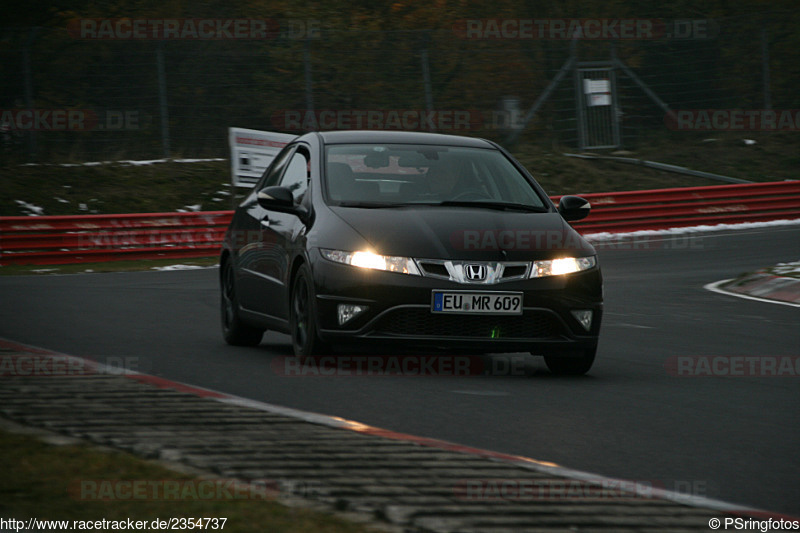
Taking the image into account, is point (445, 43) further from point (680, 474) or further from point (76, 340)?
point (680, 474)

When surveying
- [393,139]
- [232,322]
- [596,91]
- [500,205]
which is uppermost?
[596,91]

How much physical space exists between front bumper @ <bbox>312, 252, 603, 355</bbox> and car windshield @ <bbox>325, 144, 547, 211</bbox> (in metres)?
0.79

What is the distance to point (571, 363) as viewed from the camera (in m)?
8.90

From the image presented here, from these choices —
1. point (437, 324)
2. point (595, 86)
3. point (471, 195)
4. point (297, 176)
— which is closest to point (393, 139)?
point (297, 176)

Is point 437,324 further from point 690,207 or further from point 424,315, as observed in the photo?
point 690,207

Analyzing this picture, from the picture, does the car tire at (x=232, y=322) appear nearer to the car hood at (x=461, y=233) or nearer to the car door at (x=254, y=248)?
the car door at (x=254, y=248)

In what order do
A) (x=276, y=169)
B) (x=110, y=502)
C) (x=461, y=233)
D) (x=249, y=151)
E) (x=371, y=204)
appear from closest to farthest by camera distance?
(x=110, y=502) < (x=461, y=233) < (x=371, y=204) < (x=276, y=169) < (x=249, y=151)

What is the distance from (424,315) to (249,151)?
18.0m

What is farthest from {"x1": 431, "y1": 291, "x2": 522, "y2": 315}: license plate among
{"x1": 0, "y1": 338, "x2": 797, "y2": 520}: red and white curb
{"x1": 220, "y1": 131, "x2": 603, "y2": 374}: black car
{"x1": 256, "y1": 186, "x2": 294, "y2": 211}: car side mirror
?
{"x1": 0, "y1": 338, "x2": 797, "y2": 520}: red and white curb

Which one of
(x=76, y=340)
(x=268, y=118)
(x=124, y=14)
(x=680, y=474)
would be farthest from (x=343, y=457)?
(x=124, y=14)

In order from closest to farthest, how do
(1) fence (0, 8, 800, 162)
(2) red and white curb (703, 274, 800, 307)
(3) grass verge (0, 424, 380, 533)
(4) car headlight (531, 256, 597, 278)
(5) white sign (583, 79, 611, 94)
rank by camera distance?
(3) grass verge (0, 424, 380, 533)
(4) car headlight (531, 256, 597, 278)
(2) red and white curb (703, 274, 800, 307)
(1) fence (0, 8, 800, 162)
(5) white sign (583, 79, 611, 94)

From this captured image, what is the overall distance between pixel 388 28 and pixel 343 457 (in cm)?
3159

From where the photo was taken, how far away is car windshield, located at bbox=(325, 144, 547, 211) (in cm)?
901

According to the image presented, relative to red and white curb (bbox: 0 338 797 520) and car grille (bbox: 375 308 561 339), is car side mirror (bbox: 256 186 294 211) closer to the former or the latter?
car grille (bbox: 375 308 561 339)
